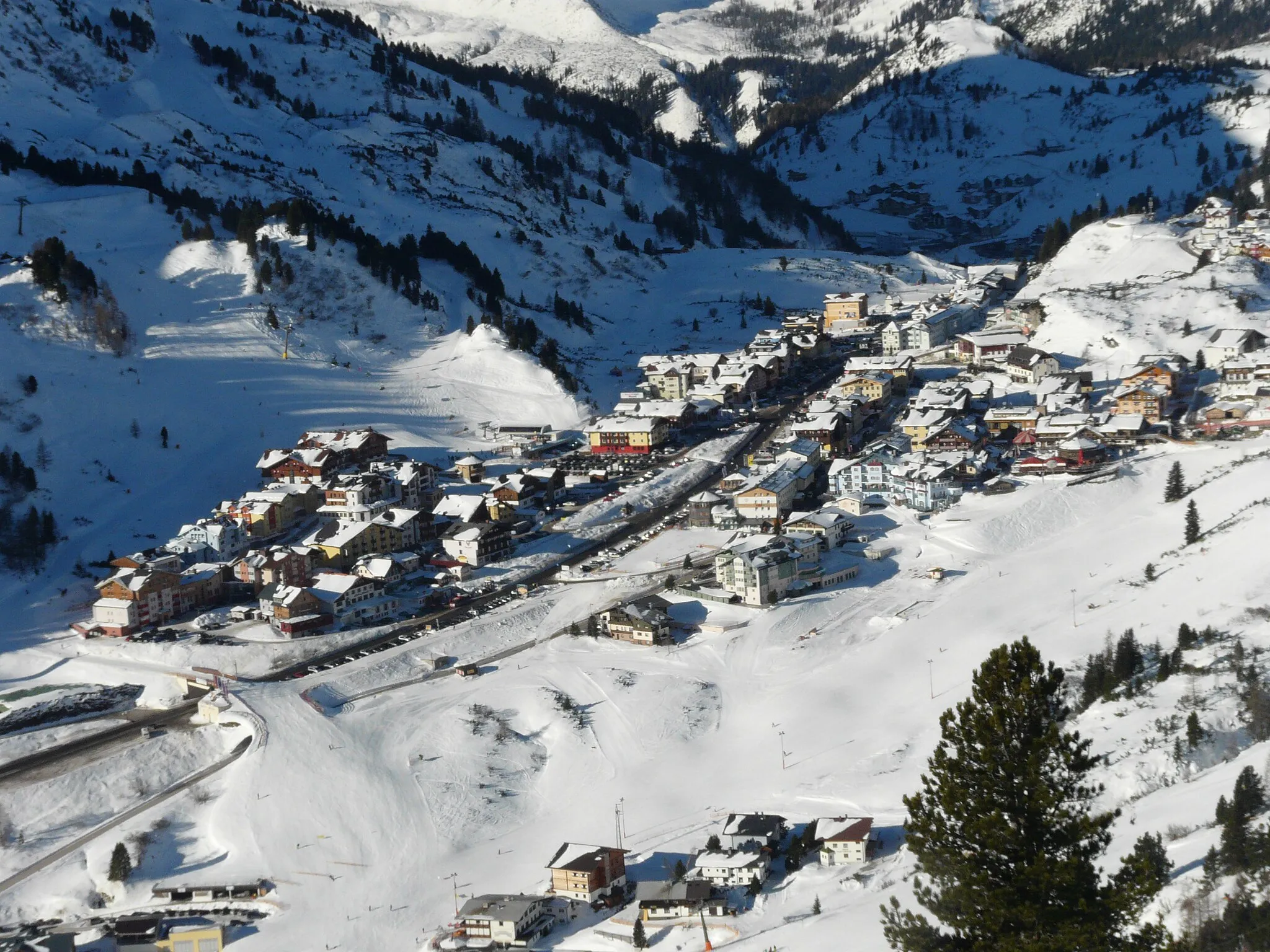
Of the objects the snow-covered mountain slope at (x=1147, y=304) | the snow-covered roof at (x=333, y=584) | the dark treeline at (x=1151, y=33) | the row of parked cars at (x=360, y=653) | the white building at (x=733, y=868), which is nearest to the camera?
the white building at (x=733, y=868)

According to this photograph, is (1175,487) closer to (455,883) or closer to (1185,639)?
(1185,639)

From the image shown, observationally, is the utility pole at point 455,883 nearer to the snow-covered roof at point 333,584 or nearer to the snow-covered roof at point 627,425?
the snow-covered roof at point 333,584

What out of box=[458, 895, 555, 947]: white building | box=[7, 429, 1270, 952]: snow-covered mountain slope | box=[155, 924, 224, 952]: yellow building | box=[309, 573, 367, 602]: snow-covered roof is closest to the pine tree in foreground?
box=[7, 429, 1270, 952]: snow-covered mountain slope

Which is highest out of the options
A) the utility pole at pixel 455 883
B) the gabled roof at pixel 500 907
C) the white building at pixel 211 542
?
the white building at pixel 211 542

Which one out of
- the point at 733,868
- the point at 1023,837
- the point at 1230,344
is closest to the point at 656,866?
the point at 733,868

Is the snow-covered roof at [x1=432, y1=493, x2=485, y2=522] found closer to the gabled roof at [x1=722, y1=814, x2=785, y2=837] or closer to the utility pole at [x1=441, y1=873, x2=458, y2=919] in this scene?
the utility pole at [x1=441, y1=873, x2=458, y2=919]

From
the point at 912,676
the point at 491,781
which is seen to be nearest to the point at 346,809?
the point at 491,781

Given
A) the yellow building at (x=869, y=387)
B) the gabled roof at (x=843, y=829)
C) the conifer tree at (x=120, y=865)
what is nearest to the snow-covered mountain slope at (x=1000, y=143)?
the yellow building at (x=869, y=387)
